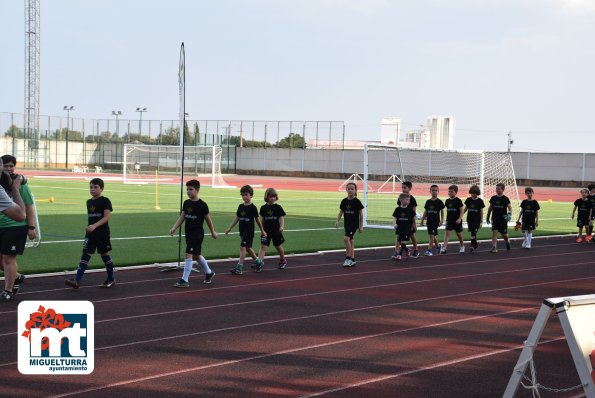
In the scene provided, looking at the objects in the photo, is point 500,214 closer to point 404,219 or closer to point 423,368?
point 404,219

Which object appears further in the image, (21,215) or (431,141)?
(431,141)

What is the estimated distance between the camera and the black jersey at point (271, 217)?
1565 cm

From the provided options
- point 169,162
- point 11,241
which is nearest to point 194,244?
point 11,241

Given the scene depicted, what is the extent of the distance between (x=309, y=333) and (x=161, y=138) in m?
84.8

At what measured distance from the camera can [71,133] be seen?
90.6m

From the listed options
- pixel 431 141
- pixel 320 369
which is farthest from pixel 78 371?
pixel 431 141

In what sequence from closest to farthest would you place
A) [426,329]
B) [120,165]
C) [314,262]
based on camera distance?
[426,329] < [314,262] < [120,165]

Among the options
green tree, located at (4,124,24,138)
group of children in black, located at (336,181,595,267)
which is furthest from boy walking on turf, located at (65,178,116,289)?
green tree, located at (4,124,24,138)

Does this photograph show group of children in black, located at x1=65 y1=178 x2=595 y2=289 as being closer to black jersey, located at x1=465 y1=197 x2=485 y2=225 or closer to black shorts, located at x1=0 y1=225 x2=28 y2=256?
black jersey, located at x1=465 y1=197 x2=485 y2=225

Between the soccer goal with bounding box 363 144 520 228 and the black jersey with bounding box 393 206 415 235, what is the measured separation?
6.89 m

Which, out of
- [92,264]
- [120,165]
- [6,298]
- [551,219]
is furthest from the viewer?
[120,165]

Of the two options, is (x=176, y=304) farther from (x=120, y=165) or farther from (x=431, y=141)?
(x=431, y=141)

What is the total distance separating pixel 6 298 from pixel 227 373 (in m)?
4.68

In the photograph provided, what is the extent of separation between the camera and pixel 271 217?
51.4 ft
